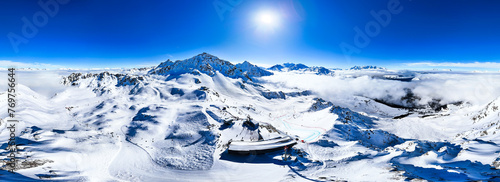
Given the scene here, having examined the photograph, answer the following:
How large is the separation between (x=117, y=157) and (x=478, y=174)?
2111 inches

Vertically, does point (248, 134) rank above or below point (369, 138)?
above

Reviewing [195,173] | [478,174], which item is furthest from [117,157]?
[478,174]

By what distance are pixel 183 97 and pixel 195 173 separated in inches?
3658

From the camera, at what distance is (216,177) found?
2934cm

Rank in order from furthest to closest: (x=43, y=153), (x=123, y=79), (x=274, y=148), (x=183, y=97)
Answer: (x=123, y=79)
(x=183, y=97)
(x=274, y=148)
(x=43, y=153)

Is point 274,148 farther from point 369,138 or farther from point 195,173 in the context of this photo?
point 369,138

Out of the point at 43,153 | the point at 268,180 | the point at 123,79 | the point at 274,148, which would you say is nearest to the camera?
the point at 268,180

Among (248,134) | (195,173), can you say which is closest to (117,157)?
(195,173)

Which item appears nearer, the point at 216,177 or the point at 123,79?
the point at 216,177

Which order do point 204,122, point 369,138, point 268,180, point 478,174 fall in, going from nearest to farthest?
point 478,174 < point 268,180 < point 204,122 < point 369,138

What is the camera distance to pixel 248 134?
4491 cm

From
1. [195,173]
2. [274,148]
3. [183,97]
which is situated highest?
[183,97]

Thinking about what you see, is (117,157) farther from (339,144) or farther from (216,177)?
(339,144)

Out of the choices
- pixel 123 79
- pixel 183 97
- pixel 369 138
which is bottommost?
pixel 369 138
